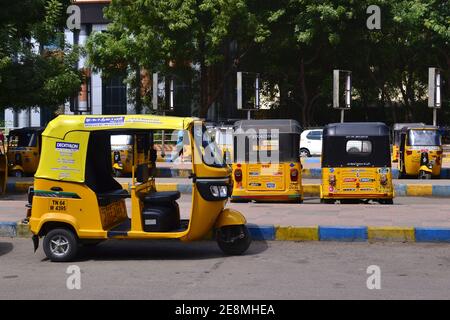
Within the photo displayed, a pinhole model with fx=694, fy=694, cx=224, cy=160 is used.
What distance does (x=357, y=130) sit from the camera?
14.7 m

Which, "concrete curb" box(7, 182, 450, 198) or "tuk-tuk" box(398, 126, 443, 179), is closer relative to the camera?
"concrete curb" box(7, 182, 450, 198)

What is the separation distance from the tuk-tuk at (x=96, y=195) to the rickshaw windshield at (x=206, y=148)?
1 cm

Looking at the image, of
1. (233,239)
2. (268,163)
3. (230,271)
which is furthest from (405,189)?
(230,271)

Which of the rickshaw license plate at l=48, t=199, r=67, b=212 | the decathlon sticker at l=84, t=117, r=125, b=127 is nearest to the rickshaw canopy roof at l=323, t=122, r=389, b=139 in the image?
the decathlon sticker at l=84, t=117, r=125, b=127

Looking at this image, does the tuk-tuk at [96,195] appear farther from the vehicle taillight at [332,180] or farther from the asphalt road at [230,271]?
the vehicle taillight at [332,180]

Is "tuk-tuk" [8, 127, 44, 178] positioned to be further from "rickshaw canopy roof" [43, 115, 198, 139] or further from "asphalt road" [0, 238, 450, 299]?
"rickshaw canopy roof" [43, 115, 198, 139]

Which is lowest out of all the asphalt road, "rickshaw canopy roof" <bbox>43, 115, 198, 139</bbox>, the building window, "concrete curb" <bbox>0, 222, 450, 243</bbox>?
the asphalt road

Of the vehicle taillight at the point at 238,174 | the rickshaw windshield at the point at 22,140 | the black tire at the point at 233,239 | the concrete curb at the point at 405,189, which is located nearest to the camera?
the black tire at the point at 233,239

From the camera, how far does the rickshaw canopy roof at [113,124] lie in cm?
870

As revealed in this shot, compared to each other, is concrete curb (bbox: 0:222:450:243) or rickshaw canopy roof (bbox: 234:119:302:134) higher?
rickshaw canopy roof (bbox: 234:119:302:134)

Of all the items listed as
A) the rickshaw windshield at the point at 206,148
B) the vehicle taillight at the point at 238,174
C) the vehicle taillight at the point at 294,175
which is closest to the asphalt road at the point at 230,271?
the rickshaw windshield at the point at 206,148

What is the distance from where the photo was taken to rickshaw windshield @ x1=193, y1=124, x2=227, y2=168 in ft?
28.9

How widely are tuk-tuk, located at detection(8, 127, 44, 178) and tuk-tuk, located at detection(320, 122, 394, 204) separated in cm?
1108

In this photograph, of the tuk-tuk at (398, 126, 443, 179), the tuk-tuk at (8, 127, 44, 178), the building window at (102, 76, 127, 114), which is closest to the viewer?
the tuk-tuk at (398, 126, 443, 179)
